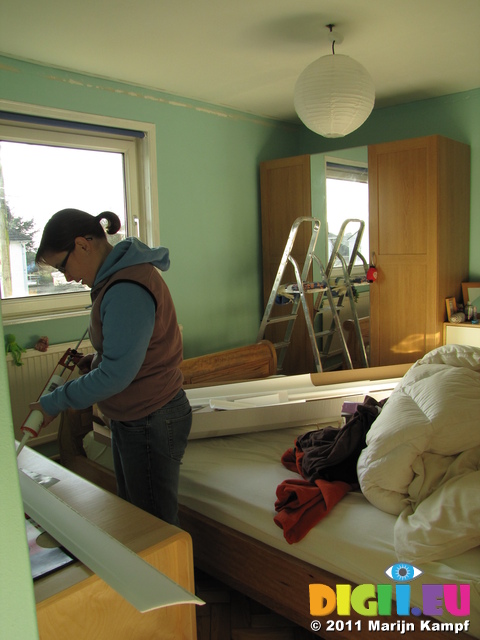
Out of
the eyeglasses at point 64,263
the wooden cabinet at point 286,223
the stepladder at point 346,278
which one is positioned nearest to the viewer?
the eyeglasses at point 64,263

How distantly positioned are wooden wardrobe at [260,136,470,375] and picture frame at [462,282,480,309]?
6 centimetres

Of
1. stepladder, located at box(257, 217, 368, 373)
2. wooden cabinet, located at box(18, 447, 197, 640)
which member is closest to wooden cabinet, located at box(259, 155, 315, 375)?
stepladder, located at box(257, 217, 368, 373)

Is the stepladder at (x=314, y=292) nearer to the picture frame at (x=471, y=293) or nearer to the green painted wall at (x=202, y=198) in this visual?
the green painted wall at (x=202, y=198)

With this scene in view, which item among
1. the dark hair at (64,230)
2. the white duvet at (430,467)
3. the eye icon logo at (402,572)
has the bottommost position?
the eye icon logo at (402,572)

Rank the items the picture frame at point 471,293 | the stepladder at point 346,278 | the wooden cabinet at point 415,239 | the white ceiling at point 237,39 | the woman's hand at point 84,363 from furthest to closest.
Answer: the stepladder at point 346,278, the picture frame at point 471,293, the wooden cabinet at point 415,239, the white ceiling at point 237,39, the woman's hand at point 84,363

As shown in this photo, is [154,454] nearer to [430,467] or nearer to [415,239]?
[430,467]

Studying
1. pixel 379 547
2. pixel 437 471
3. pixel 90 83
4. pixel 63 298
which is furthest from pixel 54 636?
pixel 90 83

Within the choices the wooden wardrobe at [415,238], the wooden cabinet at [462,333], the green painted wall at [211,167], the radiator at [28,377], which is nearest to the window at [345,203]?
the wooden wardrobe at [415,238]

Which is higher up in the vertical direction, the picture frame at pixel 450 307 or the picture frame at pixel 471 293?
the picture frame at pixel 471 293

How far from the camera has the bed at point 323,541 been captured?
1.46 meters

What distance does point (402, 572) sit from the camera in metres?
1.49

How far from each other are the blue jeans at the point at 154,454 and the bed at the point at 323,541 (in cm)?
32

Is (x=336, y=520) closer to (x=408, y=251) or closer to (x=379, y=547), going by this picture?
(x=379, y=547)

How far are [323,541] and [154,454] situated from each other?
1.92ft
